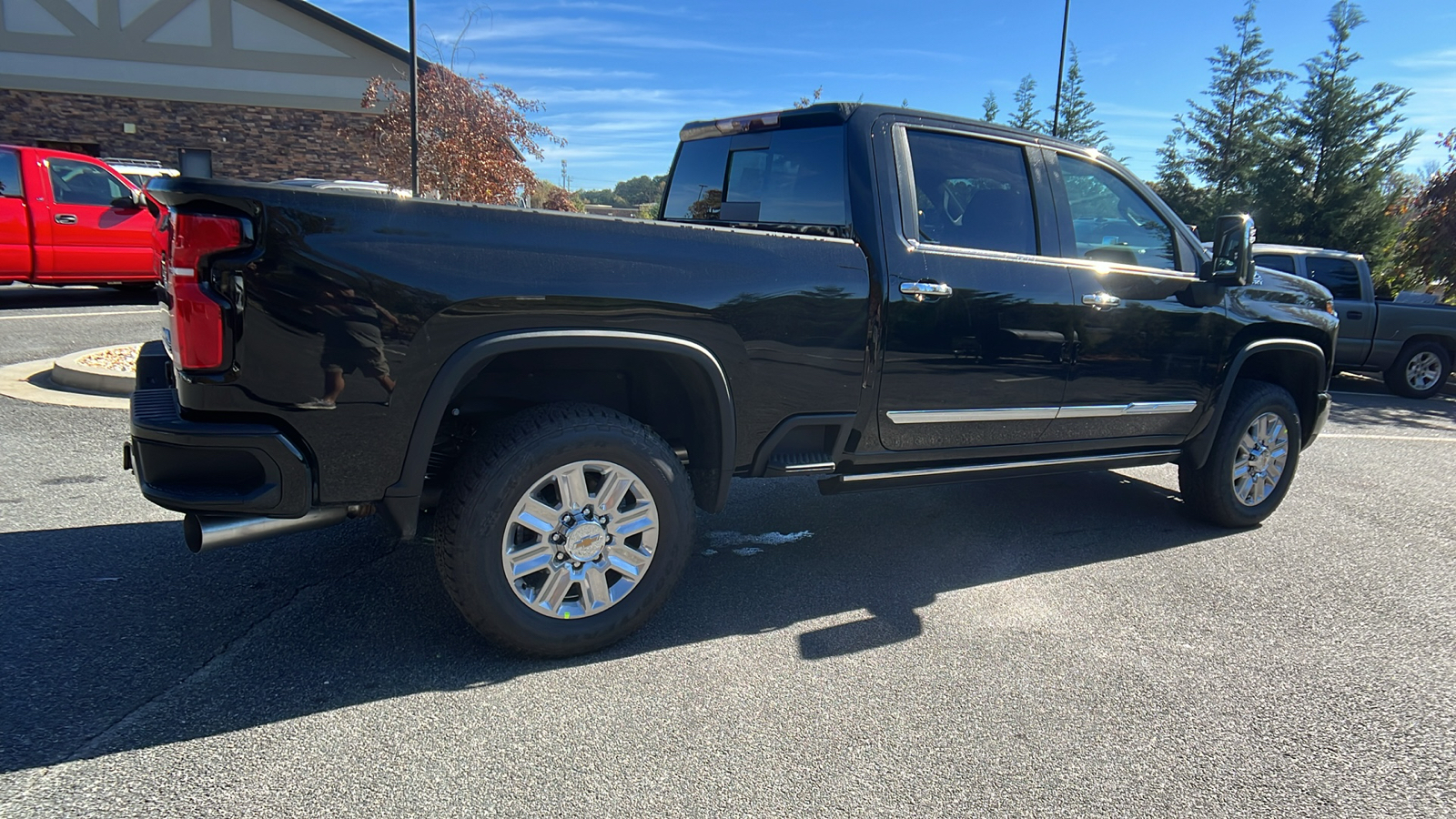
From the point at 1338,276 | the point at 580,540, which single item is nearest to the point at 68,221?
the point at 580,540

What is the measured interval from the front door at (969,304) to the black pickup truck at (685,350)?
1 cm

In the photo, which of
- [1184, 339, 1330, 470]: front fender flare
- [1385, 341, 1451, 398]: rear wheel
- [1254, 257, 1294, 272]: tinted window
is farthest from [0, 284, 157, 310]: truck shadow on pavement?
[1385, 341, 1451, 398]: rear wheel

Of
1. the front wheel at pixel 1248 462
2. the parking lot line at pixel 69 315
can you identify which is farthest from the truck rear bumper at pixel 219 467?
the parking lot line at pixel 69 315

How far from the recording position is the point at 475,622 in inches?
121

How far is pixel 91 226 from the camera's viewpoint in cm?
1150

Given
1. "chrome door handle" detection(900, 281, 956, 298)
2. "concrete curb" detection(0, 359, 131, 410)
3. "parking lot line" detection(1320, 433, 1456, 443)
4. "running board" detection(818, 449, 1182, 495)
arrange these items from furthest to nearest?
"parking lot line" detection(1320, 433, 1456, 443), "concrete curb" detection(0, 359, 131, 410), "running board" detection(818, 449, 1182, 495), "chrome door handle" detection(900, 281, 956, 298)

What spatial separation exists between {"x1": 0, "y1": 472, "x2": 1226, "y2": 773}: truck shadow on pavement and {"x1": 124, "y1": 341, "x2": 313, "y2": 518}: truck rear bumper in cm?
63

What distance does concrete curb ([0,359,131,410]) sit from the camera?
653cm

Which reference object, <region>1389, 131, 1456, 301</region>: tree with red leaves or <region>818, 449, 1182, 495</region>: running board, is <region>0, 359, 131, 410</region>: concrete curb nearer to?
<region>818, 449, 1182, 495</region>: running board

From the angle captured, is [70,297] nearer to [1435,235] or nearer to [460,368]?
[460,368]

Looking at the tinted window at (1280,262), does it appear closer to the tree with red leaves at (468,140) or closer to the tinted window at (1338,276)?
the tinted window at (1338,276)

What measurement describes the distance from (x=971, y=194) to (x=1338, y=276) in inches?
371

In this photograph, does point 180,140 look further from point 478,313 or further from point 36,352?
point 478,313

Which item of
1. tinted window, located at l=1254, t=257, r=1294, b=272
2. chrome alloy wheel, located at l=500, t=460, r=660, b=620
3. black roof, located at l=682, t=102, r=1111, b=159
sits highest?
black roof, located at l=682, t=102, r=1111, b=159
